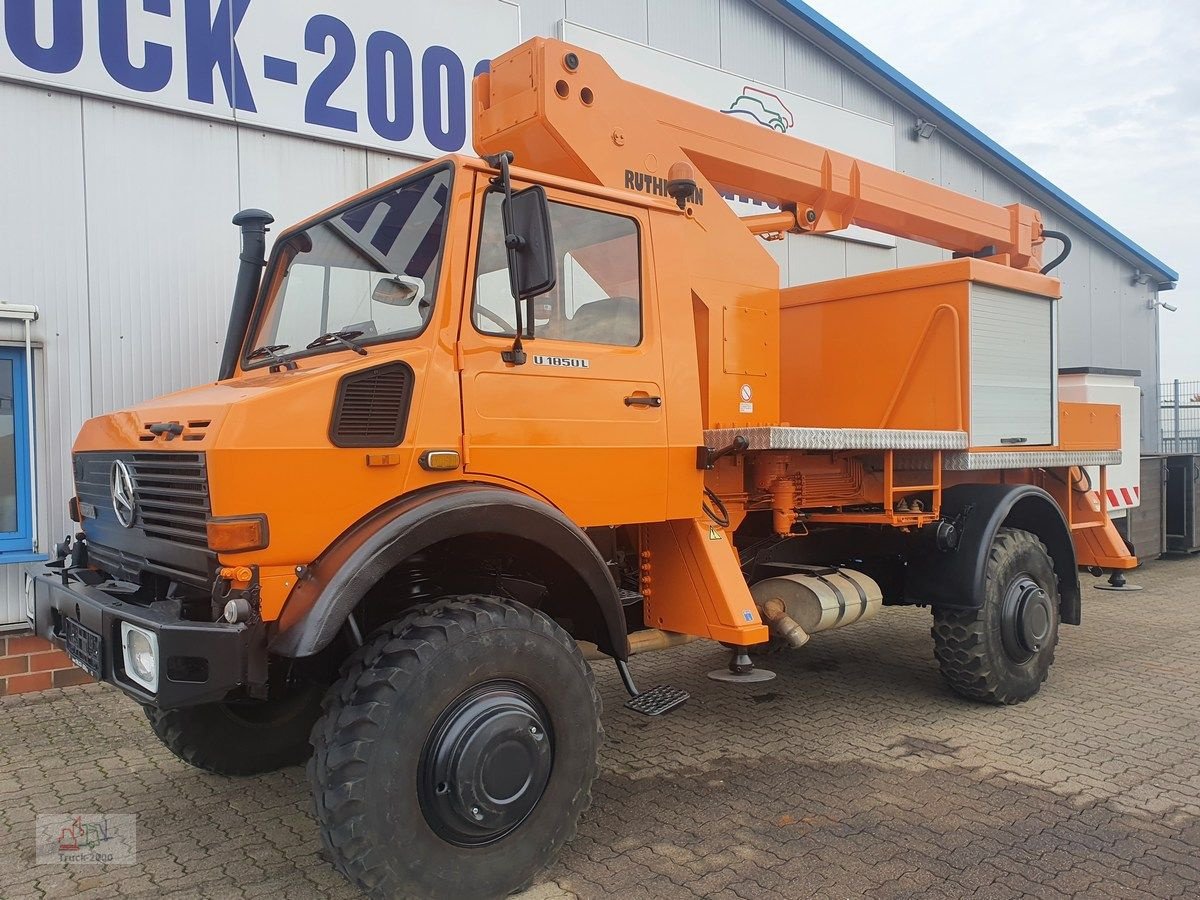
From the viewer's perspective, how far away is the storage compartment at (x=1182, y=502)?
10414mm

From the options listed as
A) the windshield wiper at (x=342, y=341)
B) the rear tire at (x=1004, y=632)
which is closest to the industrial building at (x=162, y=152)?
the windshield wiper at (x=342, y=341)

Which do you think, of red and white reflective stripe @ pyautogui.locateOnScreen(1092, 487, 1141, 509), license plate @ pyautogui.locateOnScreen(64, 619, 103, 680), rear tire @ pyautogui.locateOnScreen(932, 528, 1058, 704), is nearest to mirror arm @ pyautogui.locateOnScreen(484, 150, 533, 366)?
license plate @ pyautogui.locateOnScreen(64, 619, 103, 680)

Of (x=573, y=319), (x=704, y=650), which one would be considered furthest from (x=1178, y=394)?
(x=573, y=319)

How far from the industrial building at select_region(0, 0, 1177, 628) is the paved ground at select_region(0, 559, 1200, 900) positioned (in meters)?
1.92

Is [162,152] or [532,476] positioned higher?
[162,152]

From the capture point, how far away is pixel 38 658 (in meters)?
5.32

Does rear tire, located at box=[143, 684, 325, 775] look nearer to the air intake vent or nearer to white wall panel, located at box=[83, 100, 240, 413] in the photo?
the air intake vent

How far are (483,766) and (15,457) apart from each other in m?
4.21

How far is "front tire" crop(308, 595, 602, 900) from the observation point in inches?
102

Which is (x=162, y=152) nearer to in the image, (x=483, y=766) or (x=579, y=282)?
(x=579, y=282)

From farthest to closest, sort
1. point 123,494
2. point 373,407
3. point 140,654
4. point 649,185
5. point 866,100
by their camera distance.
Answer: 1. point 866,100
2. point 649,185
3. point 123,494
4. point 373,407
5. point 140,654

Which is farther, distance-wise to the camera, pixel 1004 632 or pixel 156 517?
pixel 1004 632

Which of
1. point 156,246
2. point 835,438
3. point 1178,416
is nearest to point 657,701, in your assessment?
point 835,438

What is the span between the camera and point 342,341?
3.22 metres
